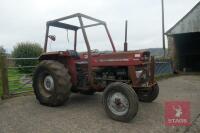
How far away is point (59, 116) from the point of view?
4.42 m

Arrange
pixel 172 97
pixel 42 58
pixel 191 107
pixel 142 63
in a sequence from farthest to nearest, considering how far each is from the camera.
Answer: pixel 172 97 → pixel 42 58 → pixel 191 107 → pixel 142 63

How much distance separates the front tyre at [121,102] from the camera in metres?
3.98

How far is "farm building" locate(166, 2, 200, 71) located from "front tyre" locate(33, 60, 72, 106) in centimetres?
1223

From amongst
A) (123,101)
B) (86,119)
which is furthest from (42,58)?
(123,101)

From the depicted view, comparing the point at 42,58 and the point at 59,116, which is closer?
the point at 59,116

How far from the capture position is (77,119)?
4.25 meters

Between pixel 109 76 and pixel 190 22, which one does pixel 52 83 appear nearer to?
pixel 109 76

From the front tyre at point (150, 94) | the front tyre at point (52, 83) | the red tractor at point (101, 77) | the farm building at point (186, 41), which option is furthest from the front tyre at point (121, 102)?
the farm building at point (186, 41)

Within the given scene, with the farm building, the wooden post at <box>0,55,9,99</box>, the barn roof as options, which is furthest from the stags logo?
the farm building

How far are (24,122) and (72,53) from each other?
2.08 m

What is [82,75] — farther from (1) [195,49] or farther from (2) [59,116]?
(1) [195,49]

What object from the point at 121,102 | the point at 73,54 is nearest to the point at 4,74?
the point at 73,54

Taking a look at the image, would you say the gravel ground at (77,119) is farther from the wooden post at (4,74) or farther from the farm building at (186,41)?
the farm building at (186,41)

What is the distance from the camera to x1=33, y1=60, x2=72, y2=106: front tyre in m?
4.88
